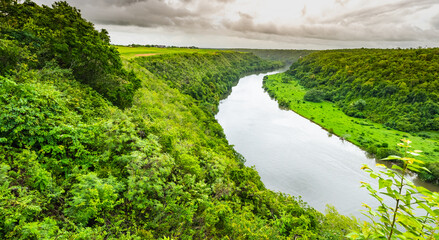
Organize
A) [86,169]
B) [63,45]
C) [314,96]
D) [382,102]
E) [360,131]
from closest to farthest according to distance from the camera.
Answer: [86,169] → [63,45] → [360,131] → [382,102] → [314,96]

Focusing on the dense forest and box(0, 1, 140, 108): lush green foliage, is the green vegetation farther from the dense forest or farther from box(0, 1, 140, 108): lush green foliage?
box(0, 1, 140, 108): lush green foliage

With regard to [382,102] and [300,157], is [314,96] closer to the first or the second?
[382,102]

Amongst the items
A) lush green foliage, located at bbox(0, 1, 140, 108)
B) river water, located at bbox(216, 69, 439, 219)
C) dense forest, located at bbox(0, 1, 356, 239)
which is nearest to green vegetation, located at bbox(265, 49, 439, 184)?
river water, located at bbox(216, 69, 439, 219)

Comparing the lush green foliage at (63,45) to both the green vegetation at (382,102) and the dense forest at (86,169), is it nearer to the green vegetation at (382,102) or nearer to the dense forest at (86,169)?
the dense forest at (86,169)

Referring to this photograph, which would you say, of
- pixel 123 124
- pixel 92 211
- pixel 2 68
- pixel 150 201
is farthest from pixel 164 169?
pixel 2 68

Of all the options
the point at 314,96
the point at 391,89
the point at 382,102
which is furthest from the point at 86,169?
the point at 391,89

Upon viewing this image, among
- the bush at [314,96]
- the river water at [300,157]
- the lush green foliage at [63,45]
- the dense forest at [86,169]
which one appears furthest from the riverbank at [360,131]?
the lush green foliage at [63,45]

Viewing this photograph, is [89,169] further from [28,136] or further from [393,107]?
[393,107]
